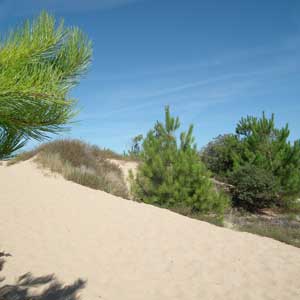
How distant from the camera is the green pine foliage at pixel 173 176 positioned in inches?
412

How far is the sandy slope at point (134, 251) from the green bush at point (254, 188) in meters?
6.72

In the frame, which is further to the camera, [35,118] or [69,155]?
[69,155]

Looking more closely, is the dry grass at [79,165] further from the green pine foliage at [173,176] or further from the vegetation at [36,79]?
the vegetation at [36,79]

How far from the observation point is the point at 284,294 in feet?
15.4

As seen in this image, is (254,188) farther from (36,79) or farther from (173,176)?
(36,79)

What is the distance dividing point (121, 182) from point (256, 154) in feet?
23.2

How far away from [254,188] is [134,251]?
9.89 metres

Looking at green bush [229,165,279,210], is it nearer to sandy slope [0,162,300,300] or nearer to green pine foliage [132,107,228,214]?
green pine foliage [132,107,228,214]

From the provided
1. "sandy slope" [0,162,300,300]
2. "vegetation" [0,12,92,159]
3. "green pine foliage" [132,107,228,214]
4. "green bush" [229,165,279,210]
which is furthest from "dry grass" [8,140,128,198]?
"vegetation" [0,12,92,159]

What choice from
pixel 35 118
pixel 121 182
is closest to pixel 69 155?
pixel 121 182

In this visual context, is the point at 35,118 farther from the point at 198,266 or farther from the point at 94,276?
the point at 198,266

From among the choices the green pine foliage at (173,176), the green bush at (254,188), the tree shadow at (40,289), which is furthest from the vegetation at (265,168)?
the tree shadow at (40,289)

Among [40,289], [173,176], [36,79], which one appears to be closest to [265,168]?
[173,176]

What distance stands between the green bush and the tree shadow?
11255 mm
